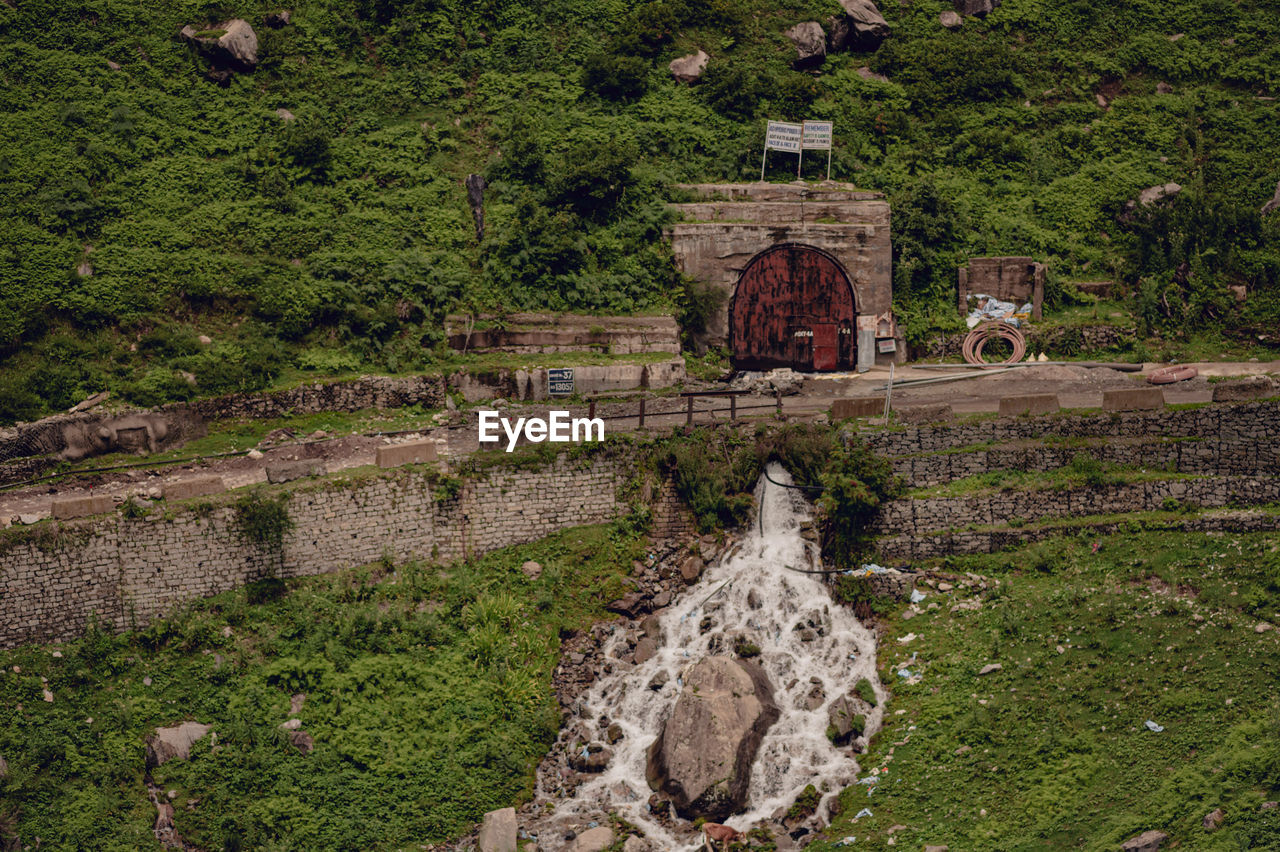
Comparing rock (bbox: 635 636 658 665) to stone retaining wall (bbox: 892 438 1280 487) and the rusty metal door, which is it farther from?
the rusty metal door

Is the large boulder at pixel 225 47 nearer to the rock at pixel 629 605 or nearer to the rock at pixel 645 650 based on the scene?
the rock at pixel 629 605

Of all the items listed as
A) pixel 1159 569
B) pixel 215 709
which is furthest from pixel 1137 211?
pixel 215 709

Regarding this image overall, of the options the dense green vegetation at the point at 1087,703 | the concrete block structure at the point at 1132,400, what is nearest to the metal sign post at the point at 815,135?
the concrete block structure at the point at 1132,400

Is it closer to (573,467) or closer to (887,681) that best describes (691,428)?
(573,467)

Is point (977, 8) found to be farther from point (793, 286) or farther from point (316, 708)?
point (316, 708)

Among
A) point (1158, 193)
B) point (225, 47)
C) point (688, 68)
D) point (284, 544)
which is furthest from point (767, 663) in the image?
point (225, 47)

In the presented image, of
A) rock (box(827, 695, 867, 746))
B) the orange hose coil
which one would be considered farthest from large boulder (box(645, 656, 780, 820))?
the orange hose coil
